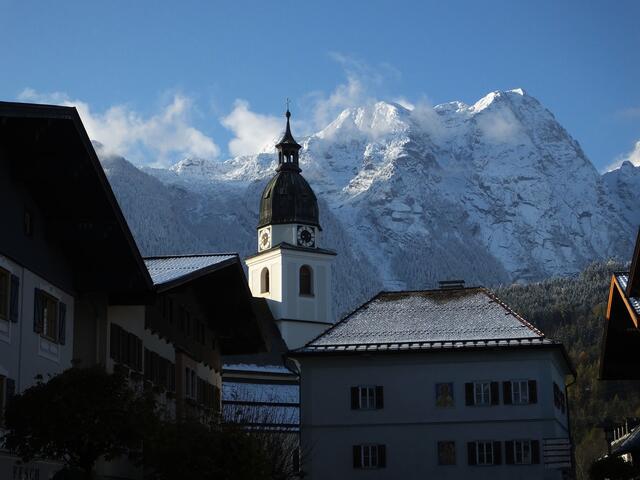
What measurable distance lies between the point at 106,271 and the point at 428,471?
1145 inches

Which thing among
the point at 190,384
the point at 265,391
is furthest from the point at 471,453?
the point at 265,391

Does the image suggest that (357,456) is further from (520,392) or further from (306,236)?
(306,236)

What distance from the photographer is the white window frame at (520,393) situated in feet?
189

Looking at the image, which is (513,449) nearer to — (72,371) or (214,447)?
(214,447)

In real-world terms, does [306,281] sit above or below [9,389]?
above

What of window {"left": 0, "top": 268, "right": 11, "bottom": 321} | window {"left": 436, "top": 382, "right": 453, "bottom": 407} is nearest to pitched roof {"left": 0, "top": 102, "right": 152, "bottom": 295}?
window {"left": 0, "top": 268, "right": 11, "bottom": 321}

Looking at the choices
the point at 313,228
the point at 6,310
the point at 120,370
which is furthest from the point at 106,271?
the point at 313,228

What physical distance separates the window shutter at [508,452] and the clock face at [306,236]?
53.6 metres

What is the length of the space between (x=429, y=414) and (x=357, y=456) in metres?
3.51

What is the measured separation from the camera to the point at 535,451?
5684 centimetres

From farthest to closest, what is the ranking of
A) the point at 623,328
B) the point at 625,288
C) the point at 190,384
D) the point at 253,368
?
1. the point at 253,368
2. the point at 190,384
3. the point at 623,328
4. the point at 625,288

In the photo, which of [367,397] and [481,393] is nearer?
[481,393]

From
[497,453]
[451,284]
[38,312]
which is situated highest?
[451,284]

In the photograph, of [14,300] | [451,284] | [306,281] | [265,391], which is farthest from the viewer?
[306,281]
